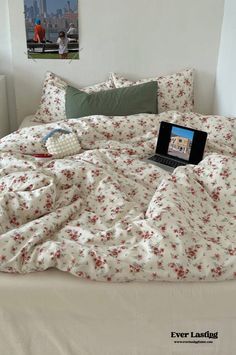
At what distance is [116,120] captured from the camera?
2.06 metres

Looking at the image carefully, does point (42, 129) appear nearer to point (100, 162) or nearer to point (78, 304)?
point (100, 162)

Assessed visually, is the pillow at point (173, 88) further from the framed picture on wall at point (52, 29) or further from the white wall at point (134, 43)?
the framed picture on wall at point (52, 29)

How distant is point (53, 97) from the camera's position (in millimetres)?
2498

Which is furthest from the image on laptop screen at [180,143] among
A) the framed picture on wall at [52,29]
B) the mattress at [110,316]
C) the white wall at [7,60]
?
the white wall at [7,60]

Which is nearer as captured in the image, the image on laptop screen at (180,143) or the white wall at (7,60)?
the image on laptop screen at (180,143)

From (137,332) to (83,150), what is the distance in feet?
3.40

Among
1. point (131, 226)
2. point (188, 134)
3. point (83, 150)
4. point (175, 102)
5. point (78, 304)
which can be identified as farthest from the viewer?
point (175, 102)

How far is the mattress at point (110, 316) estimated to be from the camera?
110cm

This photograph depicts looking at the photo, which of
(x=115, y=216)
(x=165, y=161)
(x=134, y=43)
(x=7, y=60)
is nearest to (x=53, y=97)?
(x=7, y=60)

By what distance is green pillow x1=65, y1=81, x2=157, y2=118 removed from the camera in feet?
7.45

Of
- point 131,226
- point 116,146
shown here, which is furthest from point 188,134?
point 131,226

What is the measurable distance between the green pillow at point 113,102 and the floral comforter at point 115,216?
0.48 metres

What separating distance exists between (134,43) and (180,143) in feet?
3.35

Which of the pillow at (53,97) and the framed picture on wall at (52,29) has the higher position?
the framed picture on wall at (52,29)
